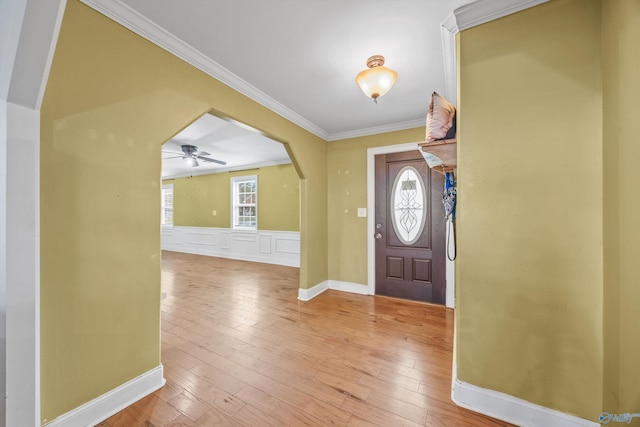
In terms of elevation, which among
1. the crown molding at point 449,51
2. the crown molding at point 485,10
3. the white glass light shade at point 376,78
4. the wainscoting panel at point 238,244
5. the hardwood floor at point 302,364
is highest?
the crown molding at point 449,51

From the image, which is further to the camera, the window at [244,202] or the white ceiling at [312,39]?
the window at [244,202]

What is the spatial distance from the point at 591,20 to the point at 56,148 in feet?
9.68

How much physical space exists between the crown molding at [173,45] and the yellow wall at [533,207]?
1873mm

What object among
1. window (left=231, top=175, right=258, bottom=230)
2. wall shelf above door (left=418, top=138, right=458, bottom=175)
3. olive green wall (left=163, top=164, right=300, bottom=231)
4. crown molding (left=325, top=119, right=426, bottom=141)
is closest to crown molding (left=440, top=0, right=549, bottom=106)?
wall shelf above door (left=418, top=138, right=458, bottom=175)

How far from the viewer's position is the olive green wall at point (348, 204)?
3664 mm

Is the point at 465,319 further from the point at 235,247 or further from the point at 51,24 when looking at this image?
the point at 235,247

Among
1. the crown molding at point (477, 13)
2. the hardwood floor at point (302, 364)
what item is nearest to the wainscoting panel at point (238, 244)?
the hardwood floor at point (302, 364)

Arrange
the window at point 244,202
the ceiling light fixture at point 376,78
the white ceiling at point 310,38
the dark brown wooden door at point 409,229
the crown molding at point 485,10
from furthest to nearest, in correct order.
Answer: the window at point 244,202 → the dark brown wooden door at point 409,229 → the ceiling light fixture at point 376,78 → the white ceiling at point 310,38 → the crown molding at point 485,10

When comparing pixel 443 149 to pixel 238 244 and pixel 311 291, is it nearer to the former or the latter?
pixel 311 291

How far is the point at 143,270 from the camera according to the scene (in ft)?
5.35

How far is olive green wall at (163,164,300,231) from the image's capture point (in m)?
5.71

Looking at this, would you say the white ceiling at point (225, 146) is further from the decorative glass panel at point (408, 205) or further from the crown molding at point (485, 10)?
the decorative glass panel at point (408, 205)

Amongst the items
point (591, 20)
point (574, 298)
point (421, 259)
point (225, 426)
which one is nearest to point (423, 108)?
point (591, 20)

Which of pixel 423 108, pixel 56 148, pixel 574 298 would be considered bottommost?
pixel 574 298
